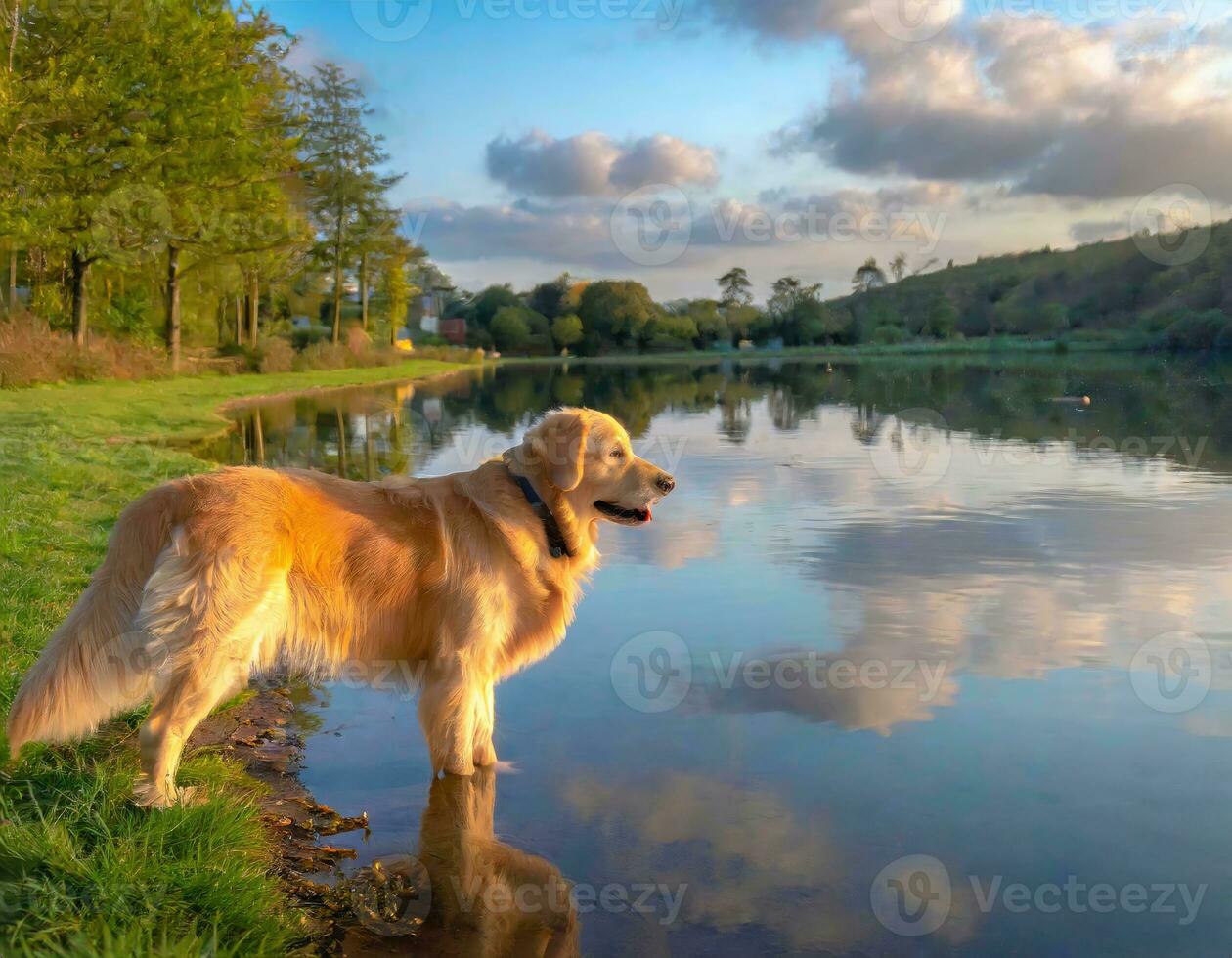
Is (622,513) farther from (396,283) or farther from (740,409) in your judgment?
(396,283)

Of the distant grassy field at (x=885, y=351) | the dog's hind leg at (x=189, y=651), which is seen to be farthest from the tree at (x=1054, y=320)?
the dog's hind leg at (x=189, y=651)

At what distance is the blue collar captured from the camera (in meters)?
5.53

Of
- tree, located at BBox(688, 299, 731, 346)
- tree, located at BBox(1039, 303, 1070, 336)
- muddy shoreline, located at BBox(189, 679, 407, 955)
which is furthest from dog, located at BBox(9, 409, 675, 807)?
tree, located at BBox(1039, 303, 1070, 336)

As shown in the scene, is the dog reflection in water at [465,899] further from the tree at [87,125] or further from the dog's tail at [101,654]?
the tree at [87,125]

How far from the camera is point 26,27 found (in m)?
29.1

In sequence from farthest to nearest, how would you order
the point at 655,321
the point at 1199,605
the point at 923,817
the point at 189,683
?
1. the point at 655,321
2. the point at 1199,605
3. the point at 923,817
4. the point at 189,683

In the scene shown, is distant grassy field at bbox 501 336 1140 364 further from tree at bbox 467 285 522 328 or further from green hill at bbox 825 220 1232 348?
tree at bbox 467 285 522 328

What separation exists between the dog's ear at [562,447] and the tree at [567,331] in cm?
10355

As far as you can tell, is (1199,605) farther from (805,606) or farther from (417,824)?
(417,824)

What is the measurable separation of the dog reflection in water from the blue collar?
1506mm

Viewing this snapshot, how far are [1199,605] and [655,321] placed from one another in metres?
99.9

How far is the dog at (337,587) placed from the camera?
14.3 ft

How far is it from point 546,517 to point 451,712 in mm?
1220

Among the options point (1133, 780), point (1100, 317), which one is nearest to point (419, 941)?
point (1133, 780)
